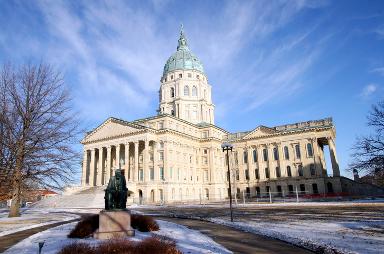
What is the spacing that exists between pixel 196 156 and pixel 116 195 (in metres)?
59.8

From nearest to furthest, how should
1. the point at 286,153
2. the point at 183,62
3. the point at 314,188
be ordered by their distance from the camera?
the point at 314,188 < the point at 286,153 < the point at 183,62

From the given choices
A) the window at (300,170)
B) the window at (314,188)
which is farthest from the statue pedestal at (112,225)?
the window at (300,170)

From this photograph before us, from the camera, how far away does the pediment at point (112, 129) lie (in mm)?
63622

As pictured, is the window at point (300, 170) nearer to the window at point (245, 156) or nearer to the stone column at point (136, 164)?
the window at point (245, 156)

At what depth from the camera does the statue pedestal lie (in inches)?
478

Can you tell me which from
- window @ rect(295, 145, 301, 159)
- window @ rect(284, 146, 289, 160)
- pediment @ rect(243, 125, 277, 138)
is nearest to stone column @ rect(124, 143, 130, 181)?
pediment @ rect(243, 125, 277, 138)

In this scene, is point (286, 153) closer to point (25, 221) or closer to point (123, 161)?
point (123, 161)

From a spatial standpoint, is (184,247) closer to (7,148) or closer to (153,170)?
(7,148)

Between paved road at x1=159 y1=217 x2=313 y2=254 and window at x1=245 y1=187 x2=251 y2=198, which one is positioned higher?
window at x1=245 y1=187 x2=251 y2=198

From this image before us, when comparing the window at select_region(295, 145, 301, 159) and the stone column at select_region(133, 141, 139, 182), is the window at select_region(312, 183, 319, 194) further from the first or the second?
the stone column at select_region(133, 141, 139, 182)

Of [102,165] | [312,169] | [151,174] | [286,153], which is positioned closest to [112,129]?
[102,165]

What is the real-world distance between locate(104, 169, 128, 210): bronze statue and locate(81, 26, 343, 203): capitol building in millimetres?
44456

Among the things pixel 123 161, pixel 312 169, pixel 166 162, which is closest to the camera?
pixel 166 162

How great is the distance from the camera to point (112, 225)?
40.2 feet
